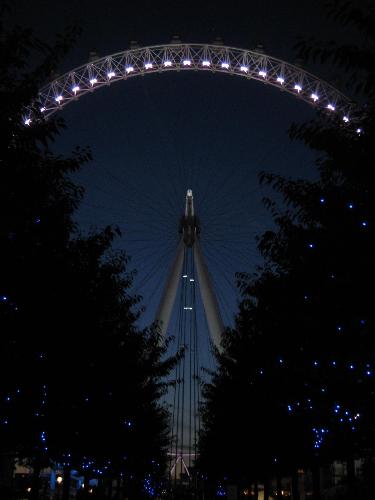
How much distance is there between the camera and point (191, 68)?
36.4m

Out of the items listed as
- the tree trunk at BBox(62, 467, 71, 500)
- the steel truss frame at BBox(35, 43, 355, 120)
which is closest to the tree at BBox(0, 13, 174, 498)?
the tree trunk at BBox(62, 467, 71, 500)

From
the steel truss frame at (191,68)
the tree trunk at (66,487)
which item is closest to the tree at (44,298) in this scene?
the tree trunk at (66,487)

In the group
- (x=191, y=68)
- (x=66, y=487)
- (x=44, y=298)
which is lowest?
(x=66, y=487)

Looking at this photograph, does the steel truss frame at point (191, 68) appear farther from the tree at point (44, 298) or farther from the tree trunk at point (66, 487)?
the tree trunk at point (66, 487)

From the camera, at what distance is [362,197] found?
40.7ft

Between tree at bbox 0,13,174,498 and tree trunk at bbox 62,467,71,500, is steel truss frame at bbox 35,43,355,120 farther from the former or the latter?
tree trunk at bbox 62,467,71,500

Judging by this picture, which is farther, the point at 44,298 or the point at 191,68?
→ the point at 191,68

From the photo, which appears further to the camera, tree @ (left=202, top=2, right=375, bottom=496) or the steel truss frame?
the steel truss frame

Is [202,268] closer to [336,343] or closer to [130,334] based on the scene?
[130,334]

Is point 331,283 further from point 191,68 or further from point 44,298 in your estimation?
point 191,68

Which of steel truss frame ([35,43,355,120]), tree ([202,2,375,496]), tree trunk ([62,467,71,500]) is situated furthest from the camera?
steel truss frame ([35,43,355,120])

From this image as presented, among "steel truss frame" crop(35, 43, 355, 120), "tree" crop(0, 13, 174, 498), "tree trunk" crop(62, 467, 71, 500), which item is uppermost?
"steel truss frame" crop(35, 43, 355, 120)

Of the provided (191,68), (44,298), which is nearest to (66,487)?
(44,298)

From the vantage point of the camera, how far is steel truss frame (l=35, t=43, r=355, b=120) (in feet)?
111
